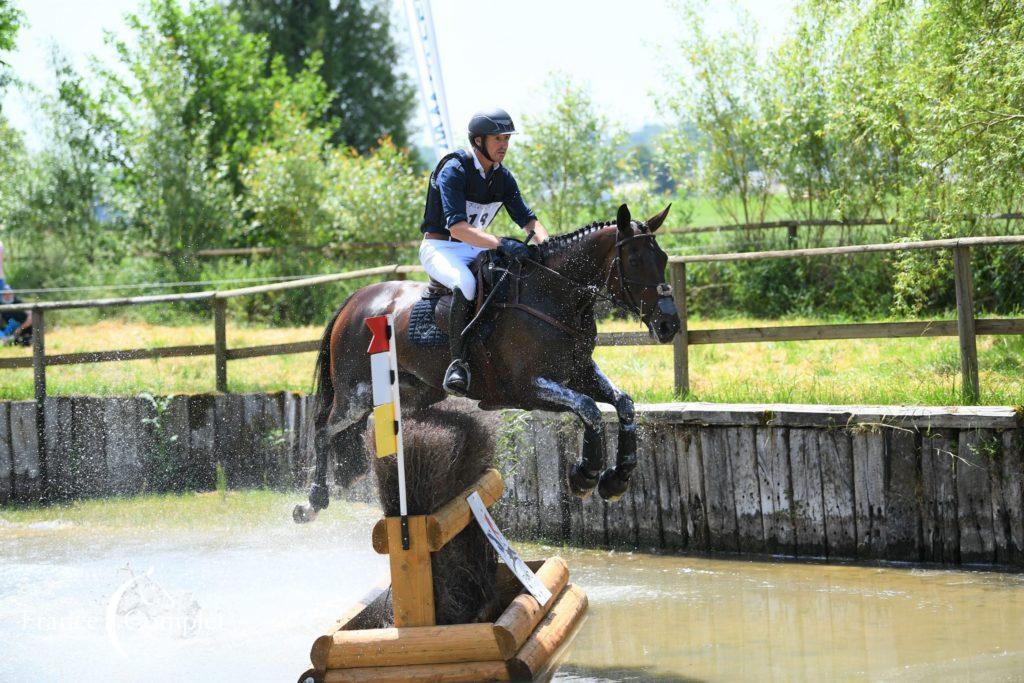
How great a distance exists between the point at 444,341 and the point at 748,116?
1111 cm

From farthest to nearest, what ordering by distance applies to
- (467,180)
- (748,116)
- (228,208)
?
(228,208), (748,116), (467,180)

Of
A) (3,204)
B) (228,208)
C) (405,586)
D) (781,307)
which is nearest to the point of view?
(405,586)

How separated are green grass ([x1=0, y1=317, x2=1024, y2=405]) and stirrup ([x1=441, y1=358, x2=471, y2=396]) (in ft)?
10.2

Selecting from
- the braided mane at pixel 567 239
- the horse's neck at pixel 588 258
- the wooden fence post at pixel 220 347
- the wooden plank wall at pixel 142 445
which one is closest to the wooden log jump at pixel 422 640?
the horse's neck at pixel 588 258

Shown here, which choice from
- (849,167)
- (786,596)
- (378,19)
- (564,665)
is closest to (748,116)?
(849,167)

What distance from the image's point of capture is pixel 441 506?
587cm

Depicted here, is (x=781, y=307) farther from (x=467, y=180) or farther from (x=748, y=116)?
(x=467, y=180)

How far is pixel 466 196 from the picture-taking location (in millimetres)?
6902

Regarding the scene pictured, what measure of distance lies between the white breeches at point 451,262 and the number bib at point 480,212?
0.15 meters

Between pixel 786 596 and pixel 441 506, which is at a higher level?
pixel 441 506

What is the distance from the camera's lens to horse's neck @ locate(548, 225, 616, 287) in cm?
653

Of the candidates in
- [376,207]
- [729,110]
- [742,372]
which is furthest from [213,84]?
[742,372]

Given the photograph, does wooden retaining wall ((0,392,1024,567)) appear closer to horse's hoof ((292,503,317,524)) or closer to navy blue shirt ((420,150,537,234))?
horse's hoof ((292,503,317,524))

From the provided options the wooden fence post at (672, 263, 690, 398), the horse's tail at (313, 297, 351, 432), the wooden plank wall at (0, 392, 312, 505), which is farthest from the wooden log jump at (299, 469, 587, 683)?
the wooden plank wall at (0, 392, 312, 505)
